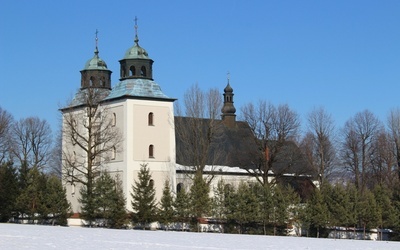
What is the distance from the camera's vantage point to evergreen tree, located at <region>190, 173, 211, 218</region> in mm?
56812

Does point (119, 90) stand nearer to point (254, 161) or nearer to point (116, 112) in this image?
point (116, 112)

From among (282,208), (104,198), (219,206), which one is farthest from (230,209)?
(104,198)

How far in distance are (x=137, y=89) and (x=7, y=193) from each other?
17070mm

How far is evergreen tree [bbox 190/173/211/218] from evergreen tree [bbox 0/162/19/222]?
1309 centimetres

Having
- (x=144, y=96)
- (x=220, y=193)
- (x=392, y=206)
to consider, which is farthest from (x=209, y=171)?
(x=392, y=206)

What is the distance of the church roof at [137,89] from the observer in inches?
2771

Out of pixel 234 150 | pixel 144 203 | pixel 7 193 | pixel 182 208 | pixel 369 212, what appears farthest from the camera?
pixel 234 150

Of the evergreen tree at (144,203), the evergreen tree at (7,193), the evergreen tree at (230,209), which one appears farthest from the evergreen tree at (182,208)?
the evergreen tree at (7,193)

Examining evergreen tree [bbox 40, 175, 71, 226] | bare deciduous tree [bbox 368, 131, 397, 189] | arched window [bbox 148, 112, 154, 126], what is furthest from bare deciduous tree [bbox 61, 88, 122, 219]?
bare deciduous tree [bbox 368, 131, 397, 189]

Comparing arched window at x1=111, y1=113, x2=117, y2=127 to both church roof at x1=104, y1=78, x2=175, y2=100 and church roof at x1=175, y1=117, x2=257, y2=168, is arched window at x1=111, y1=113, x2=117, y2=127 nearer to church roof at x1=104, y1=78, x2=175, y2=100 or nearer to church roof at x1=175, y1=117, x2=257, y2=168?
church roof at x1=104, y1=78, x2=175, y2=100

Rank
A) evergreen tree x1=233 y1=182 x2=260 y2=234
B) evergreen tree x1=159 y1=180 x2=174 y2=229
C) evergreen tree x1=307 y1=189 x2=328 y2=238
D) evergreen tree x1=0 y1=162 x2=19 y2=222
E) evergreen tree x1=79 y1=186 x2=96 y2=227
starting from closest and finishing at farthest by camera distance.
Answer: evergreen tree x1=307 y1=189 x2=328 y2=238, evergreen tree x1=233 y1=182 x2=260 y2=234, evergreen tree x1=159 y1=180 x2=174 y2=229, evergreen tree x1=79 y1=186 x2=96 y2=227, evergreen tree x1=0 y1=162 x2=19 y2=222

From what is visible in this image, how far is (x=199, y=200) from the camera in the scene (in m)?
57.0

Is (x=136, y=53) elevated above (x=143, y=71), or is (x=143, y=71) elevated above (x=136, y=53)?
(x=136, y=53)

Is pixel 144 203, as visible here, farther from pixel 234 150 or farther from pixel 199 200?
pixel 234 150
